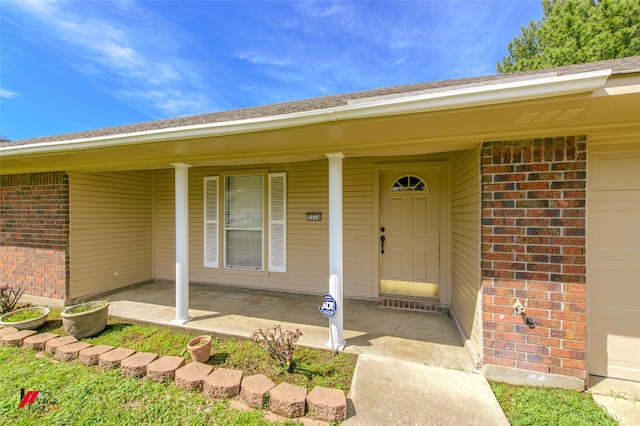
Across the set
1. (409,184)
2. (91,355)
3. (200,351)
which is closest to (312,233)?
(409,184)

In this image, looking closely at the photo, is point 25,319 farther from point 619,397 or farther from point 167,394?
point 619,397

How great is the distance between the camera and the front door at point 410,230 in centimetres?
437

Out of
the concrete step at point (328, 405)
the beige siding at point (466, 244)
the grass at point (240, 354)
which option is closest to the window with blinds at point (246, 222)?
the grass at point (240, 354)

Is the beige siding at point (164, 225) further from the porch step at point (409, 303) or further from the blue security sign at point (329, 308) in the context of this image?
the porch step at point (409, 303)

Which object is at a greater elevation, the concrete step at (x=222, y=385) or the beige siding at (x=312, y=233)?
the beige siding at (x=312, y=233)

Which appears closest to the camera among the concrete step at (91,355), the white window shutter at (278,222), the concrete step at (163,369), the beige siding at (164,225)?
the concrete step at (163,369)

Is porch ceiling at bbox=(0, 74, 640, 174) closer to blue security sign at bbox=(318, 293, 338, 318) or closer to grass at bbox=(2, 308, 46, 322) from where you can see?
blue security sign at bbox=(318, 293, 338, 318)

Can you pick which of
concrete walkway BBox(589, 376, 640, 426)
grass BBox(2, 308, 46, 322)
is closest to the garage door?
concrete walkway BBox(589, 376, 640, 426)

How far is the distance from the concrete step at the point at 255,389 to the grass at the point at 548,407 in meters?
1.95

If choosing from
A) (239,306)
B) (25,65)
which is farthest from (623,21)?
(25,65)

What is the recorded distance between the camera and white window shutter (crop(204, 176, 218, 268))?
219 inches

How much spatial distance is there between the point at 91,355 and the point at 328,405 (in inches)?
105

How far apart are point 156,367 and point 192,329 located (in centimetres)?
104

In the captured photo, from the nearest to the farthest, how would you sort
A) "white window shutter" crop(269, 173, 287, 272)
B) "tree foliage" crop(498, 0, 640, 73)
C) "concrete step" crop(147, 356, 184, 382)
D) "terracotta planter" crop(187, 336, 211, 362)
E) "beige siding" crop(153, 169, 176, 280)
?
"concrete step" crop(147, 356, 184, 382)
"terracotta planter" crop(187, 336, 211, 362)
"white window shutter" crop(269, 173, 287, 272)
"beige siding" crop(153, 169, 176, 280)
"tree foliage" crop(498, 0, 640, 73)
